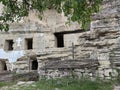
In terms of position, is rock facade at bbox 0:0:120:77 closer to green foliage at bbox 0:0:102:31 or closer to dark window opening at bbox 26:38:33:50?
dark window opening at bbox 26:38:33:50

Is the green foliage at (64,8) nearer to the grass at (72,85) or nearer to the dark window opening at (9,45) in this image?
the grass at (72,85)

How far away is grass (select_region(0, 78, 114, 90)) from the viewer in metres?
7.79

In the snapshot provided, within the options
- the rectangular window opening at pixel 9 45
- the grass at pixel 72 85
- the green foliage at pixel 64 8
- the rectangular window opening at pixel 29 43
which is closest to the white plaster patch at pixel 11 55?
the rectangular window opening at pixel 9 45

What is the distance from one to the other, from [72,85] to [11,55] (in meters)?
8.06

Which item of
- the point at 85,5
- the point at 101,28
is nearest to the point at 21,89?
the point at 101,28

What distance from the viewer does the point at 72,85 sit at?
823 cm

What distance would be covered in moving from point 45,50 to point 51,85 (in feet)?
19.0

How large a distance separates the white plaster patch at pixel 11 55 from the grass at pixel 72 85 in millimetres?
6427

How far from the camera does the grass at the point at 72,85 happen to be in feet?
25.6

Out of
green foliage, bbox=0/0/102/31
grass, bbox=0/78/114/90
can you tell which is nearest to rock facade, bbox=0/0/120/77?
grass, bbox=0/78/114/90

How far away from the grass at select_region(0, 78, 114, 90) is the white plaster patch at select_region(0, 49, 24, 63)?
6.43 m

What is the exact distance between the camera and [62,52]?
1386 cm

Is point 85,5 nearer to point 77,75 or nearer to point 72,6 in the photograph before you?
point 72,6

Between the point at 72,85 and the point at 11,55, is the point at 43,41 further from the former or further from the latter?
the point at 72,85
